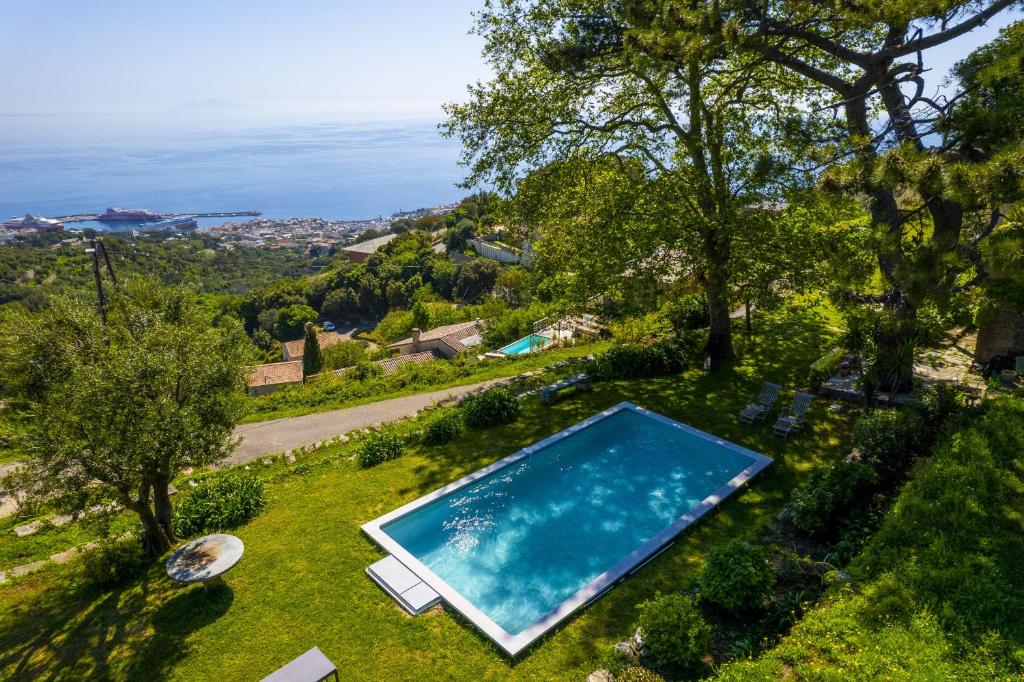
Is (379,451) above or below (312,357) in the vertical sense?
above

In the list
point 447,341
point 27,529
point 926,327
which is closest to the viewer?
point 27,529

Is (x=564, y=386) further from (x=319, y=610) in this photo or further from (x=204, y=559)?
(x=204, y=559)

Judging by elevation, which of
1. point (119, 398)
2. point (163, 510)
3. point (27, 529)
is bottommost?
point (27, 529)

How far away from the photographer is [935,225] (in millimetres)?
11195

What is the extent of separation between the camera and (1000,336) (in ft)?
46.1

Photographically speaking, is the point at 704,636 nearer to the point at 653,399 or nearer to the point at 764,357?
the point at 653,399

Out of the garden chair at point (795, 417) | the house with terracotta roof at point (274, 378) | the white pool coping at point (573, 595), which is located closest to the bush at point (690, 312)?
the garden chair at point (795, 417)

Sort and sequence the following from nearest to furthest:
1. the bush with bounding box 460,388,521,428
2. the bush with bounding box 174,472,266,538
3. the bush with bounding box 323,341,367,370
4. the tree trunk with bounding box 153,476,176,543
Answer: the tree trunk with bounding box 153,476,176,543 < the bush with bounding box 174,472,266,538 < the bush with bounding box 460,388,521,428 < the bush with bounding box 323,341,367,370

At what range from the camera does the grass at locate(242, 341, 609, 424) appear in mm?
19203

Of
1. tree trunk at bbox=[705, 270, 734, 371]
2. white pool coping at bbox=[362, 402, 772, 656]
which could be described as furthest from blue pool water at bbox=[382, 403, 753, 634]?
tree trunk at bbox=[705, 270, 734, 371]

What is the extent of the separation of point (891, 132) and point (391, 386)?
16.5 metres

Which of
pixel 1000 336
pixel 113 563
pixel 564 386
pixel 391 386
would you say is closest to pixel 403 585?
pixel 113 563

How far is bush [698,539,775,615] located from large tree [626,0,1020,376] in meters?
5.41

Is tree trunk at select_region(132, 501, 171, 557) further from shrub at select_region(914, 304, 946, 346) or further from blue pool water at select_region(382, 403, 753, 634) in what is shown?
shrub at select_region(914, 304, 946, 346)
